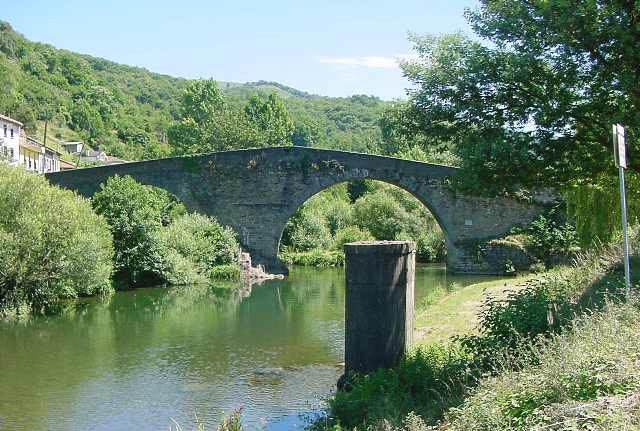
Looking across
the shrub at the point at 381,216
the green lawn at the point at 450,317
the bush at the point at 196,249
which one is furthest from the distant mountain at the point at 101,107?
the green lawn at the point at 450,317

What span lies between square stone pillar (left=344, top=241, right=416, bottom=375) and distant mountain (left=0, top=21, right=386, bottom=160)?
55.3m

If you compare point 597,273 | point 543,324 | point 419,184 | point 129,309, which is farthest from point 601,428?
point 419,184

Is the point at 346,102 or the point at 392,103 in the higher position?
the point at 346,102

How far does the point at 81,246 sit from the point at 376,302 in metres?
12.2

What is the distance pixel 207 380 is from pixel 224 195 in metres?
18.2

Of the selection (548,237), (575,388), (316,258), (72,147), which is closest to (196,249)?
(316,258)

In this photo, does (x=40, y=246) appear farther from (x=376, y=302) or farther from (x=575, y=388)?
(x=575, y=388)

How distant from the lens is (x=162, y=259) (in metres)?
24.1

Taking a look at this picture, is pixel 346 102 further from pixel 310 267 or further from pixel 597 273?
pixel 597 273

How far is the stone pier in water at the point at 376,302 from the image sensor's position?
8.26 meters

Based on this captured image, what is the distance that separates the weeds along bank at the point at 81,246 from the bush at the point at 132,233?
32 mm

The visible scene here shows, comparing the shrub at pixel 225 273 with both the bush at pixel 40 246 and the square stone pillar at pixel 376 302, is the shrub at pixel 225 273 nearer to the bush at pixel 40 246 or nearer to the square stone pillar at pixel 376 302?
the bush at pixel 40 246

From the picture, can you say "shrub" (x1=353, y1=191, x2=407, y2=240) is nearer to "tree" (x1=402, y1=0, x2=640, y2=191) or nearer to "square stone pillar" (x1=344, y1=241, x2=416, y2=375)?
"tree" (x1=402, y1=0, x2=640, y2=191)

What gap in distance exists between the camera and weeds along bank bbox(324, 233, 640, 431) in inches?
178
